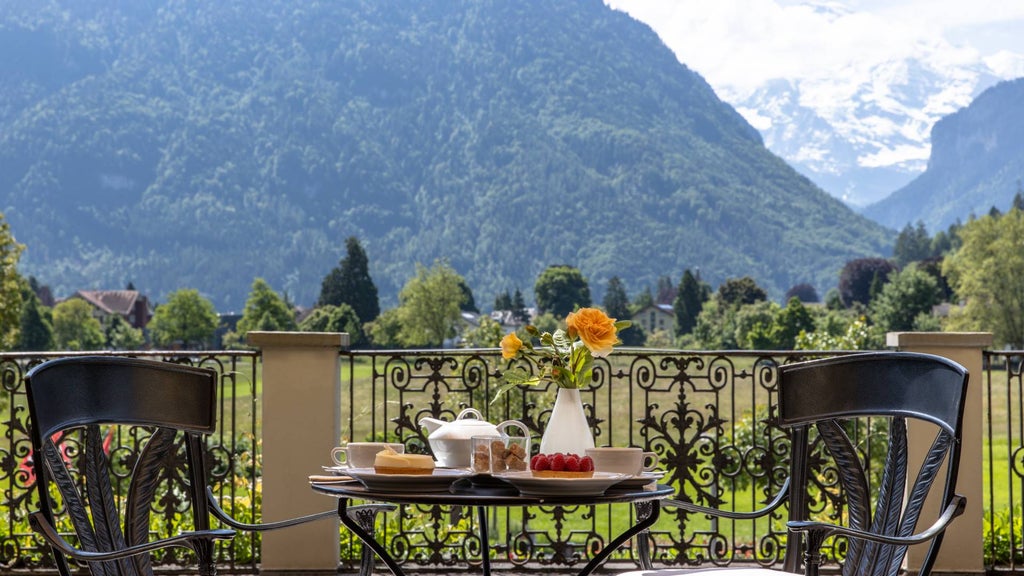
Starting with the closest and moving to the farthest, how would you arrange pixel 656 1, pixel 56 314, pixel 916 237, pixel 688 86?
1. pixel 56 314
2. pixel 916 237
3. pixel 688 86
4. pixel 656 1

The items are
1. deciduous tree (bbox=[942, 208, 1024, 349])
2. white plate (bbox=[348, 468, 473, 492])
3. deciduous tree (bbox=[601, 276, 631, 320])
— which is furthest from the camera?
deciduous tree (bbox=[601, 276, 631, 320])

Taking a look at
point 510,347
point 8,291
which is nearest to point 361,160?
point 8,291

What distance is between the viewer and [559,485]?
2.22 meters

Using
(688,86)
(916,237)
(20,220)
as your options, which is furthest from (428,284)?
(688,86)

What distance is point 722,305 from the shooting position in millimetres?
85938

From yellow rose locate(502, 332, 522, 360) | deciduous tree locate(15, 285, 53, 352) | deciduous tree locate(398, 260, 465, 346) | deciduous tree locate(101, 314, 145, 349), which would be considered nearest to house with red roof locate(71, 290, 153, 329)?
deciduous tree locate(101, 314, 145, 349)

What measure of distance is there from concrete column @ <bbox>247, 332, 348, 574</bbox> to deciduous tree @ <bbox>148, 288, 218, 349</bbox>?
92.8 m

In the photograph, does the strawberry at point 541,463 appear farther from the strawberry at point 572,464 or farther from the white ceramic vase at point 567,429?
the white ceramic vase at point 567,429

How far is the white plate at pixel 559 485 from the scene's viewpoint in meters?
2.22

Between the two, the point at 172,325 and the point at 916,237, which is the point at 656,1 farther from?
the point at 172,325

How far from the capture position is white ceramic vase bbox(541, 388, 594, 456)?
2.70 metres

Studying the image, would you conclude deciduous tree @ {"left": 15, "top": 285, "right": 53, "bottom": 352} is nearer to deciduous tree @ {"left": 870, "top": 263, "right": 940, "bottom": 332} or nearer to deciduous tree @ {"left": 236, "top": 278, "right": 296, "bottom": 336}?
deciduous tree @ {"left": 236, "top": 278, "right": 296, "bottom": 336}

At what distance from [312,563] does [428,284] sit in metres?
77.5

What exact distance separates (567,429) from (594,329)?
256mm
